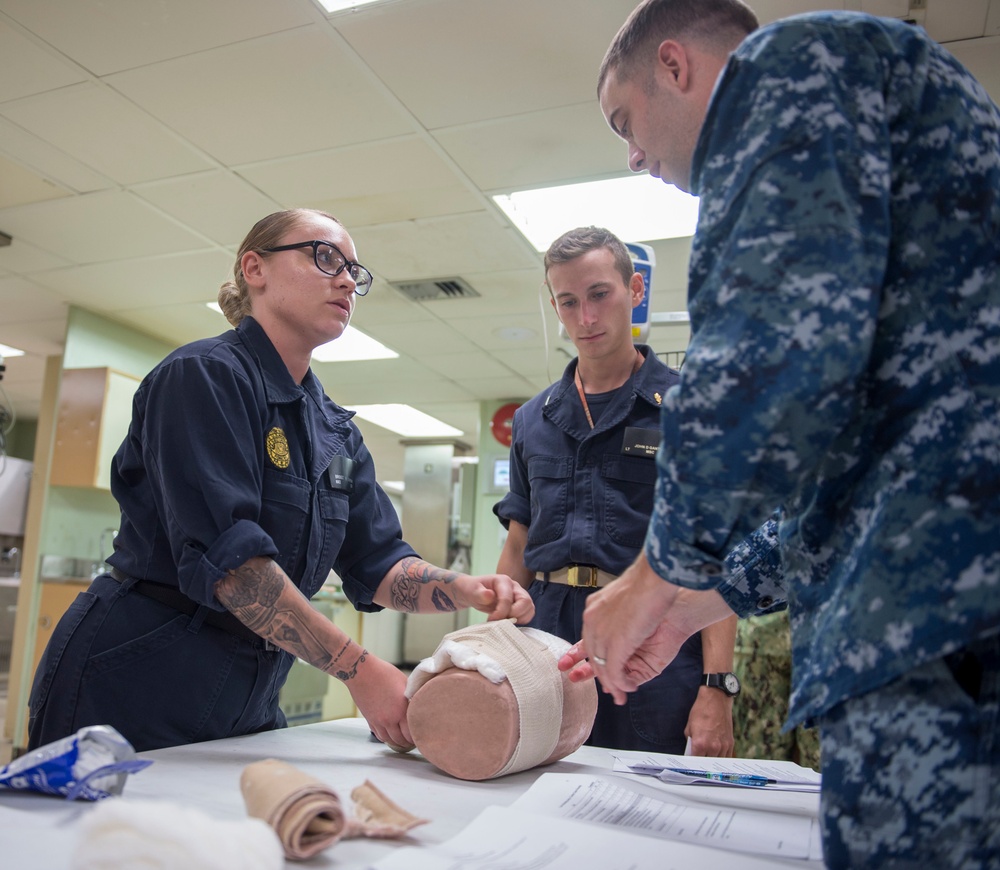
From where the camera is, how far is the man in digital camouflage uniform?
61 cm

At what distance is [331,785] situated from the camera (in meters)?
1.07

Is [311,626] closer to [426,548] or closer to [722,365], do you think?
[722,365]

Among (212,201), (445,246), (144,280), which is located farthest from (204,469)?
(144,280)

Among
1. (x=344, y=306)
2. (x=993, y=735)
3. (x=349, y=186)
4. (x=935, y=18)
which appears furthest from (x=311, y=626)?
(x=349, y=186)

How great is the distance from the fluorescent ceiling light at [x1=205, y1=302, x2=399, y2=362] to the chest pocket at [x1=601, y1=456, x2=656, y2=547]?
425 centimetres

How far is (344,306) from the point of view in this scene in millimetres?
1661

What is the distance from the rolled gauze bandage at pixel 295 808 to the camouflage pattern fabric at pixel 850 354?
0.41 m

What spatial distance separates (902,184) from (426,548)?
7.85 m

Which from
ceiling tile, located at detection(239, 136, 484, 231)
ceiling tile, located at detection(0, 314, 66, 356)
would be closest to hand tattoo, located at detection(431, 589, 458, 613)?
ceiling tile, located at detection(239, 136, 484, 231)

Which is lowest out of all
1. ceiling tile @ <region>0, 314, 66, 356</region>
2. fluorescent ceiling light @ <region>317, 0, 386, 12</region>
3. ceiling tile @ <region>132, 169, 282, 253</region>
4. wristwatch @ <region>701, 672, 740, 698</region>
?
wristwatch @ <region>701, 672, 740, 698</region>

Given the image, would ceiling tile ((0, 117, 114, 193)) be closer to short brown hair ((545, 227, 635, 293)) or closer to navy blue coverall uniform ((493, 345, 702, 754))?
short brown hair ((545, 227, 635, 293))

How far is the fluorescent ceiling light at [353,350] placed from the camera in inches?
238

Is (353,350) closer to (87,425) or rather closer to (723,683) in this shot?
(87,425)

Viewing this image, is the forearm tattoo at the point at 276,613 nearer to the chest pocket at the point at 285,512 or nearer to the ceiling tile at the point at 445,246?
the chest pocket at the point at 285,512
